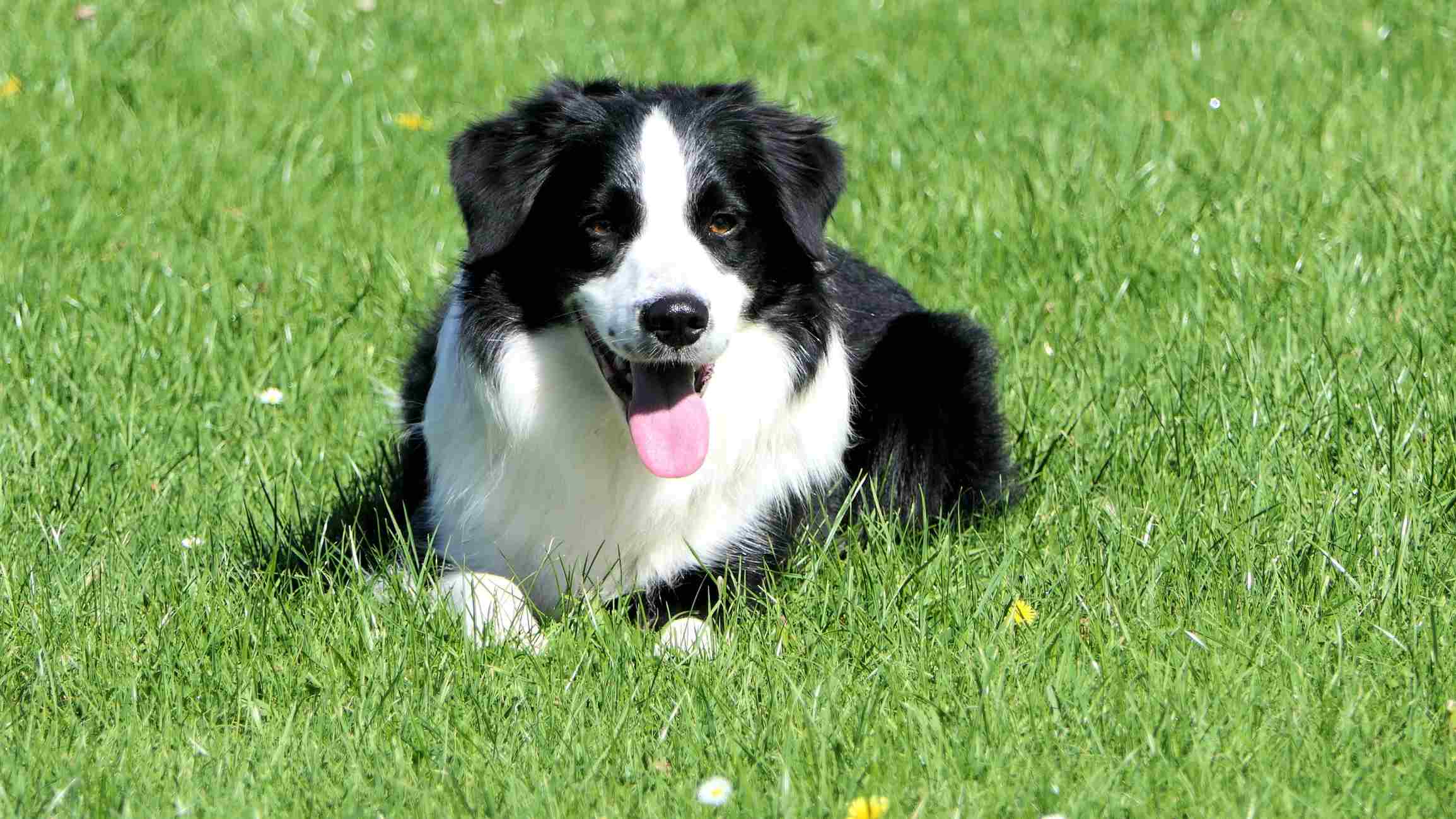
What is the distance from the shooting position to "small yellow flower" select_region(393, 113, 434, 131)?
6457mm

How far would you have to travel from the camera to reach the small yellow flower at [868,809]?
8.26ft

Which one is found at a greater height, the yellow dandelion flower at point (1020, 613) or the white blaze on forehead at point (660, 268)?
the white blaze on forehead at point (660, 268)

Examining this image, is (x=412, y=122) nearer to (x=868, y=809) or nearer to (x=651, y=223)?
(x=651, y=223)

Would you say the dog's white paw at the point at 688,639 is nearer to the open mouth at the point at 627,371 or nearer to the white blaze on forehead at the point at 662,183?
the open mouth at the point at 627,371

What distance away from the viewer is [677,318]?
10.1 ft

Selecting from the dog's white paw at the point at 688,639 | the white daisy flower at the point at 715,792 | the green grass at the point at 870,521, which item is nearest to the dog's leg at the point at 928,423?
the green grass at the point at 870,521

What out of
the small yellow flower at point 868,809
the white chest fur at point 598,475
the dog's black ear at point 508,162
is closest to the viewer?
the small yellow flower at point 868,809

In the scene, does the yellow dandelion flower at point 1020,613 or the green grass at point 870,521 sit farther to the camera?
the yellow dandelion flower at point 1020,613

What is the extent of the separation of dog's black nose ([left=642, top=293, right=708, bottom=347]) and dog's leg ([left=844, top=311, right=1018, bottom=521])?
98 centimetres

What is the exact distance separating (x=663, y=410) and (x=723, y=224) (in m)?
0.41

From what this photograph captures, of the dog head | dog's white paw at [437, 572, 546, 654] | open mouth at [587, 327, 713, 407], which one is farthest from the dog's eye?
dog's white paw at [437, 572, 546, 654]

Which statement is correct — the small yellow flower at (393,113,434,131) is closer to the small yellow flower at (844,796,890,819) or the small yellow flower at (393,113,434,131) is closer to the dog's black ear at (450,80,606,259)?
the dog's black ear at (450,80,606,259)

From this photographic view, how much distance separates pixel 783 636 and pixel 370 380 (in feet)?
6.43

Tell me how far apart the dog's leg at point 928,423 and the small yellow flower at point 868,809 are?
1528 millimetres
